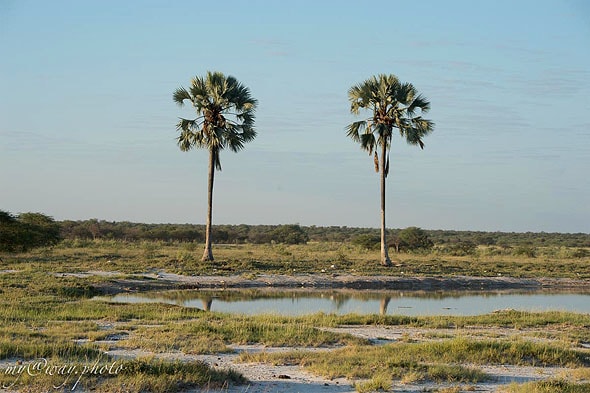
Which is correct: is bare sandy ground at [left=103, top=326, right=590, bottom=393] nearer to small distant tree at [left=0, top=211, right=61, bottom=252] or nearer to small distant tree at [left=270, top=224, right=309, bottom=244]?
small distant tree at [left=0, top=211, right=61, bottom=252]

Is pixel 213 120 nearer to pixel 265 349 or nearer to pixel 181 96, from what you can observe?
pixel 181 96

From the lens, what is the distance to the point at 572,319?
20031 mm

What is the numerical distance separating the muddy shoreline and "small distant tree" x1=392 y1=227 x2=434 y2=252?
2531cm

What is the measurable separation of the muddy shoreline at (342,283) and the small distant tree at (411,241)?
83.0 feet

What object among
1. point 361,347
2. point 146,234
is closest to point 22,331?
point 361,347

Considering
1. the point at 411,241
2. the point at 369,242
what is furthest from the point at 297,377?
the point at 411,241

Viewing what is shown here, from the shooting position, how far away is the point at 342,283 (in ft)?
107

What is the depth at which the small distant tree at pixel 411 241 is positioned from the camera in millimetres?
62812

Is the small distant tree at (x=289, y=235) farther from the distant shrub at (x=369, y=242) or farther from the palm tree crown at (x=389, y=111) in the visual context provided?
the palm tree crown at (x=389, y=111)

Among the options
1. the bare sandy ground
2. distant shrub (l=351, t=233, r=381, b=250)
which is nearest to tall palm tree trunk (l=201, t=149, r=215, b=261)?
the bare sandy ground

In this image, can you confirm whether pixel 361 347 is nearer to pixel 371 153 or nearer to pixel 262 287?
pixel 262 287

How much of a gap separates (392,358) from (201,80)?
26.9 metres

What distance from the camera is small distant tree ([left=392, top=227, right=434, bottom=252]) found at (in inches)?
2473

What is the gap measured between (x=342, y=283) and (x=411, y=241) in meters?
32.3
